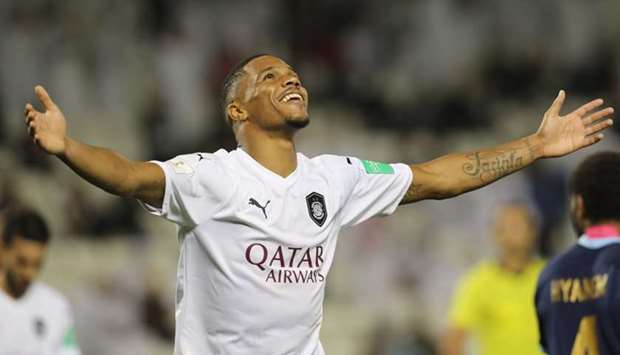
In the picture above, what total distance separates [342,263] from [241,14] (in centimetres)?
282

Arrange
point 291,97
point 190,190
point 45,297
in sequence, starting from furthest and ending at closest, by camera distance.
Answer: point 45,297
point 291,97
point 190,190

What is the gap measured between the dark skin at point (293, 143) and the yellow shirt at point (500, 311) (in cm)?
241

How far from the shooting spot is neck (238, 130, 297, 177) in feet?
15.9

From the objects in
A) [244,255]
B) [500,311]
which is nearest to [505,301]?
[500,311]

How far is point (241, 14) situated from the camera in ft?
40.1

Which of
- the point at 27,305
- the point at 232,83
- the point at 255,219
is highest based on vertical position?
the point at 232,83

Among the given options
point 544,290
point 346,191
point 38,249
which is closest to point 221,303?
point 346,191

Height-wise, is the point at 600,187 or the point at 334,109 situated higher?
the point at 334,109

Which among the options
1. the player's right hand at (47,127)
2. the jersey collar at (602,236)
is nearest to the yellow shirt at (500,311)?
the jersey collar at (602,236)

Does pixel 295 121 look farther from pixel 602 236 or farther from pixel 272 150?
pixel 602 236

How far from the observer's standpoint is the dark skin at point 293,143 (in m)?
4.82

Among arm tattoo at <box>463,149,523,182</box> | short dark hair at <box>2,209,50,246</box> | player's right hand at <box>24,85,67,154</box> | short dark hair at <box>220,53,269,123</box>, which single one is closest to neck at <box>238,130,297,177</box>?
short dark hair at <box>220,53,269,123</box>

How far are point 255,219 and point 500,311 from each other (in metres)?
3.18

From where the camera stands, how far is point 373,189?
5047mm
